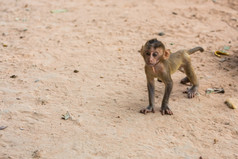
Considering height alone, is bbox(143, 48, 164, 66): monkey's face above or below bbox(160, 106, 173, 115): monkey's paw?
above

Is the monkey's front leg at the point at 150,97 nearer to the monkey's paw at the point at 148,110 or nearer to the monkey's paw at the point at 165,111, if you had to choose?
the monkey's paw at the point at 148,110

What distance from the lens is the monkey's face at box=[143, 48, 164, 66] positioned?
15.5ft

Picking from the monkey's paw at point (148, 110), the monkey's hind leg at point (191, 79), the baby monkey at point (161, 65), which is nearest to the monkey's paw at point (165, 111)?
the baby monkey at point (161, 65)

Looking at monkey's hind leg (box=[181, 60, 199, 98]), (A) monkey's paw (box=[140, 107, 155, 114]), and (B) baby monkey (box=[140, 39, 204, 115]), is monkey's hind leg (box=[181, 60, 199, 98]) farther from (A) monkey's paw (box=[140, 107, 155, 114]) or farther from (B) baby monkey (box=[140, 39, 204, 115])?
(A) monkey's paw (box=[140, 107, 155, 114])

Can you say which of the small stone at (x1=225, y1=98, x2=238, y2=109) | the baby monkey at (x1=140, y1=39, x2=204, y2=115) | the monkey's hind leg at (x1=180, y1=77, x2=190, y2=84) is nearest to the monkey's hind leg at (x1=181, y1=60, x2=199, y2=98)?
the baby monkey at (x1=140, y1=39, x2=204, y2=115)

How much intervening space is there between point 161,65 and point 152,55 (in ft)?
1.06

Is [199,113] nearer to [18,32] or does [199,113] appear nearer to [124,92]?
[124,92]

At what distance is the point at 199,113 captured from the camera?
17.0 feet

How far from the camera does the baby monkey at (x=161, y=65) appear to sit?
4748 millimetres

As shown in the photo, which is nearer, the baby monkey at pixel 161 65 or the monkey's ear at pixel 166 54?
the baby monkey at pixel 161 65

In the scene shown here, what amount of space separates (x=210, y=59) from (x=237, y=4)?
4.34m

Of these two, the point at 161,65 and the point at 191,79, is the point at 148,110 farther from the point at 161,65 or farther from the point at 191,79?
the point at 191,79

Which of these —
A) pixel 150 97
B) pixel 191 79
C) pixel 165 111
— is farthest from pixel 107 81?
pixel 191 79

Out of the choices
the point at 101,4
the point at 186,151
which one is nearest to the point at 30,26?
the point at 101,4
